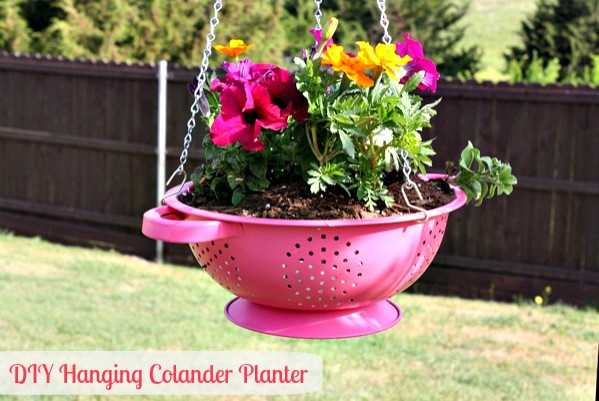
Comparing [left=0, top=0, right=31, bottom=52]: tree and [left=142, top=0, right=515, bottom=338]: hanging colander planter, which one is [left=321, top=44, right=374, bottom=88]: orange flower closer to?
[left=142, top=0, right=515, bottom=338]: hanging colander planter

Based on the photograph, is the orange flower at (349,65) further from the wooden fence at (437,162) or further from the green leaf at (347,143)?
the wooden fence at (437,162)

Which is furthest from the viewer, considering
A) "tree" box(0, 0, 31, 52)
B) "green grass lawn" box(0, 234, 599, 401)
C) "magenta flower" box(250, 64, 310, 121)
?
"tree" box(0, 0, 31, 52)

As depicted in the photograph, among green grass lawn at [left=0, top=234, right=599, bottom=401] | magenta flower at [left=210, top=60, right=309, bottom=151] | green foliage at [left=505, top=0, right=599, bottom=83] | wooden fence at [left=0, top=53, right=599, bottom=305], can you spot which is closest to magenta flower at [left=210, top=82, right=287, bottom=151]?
magenta flower at [left=210, top=60, right=309, bottom=151]

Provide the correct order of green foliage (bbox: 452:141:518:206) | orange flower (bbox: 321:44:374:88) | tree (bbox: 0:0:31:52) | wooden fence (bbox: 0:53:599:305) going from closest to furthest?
1. orange flower (bbox: 321:44:374:88)
2. green foliage (bbox: 452:141:518:206)
3. wooden fence (bbox: 0:53:599:305)
4. tree (bbox: 0:0:31:52)

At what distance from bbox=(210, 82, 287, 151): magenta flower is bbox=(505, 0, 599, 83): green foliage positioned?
1101 cm

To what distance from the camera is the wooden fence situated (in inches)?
224

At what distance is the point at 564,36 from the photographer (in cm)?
1258

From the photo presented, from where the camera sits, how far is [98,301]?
5461 millimetres

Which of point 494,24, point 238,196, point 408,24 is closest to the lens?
point 238,196

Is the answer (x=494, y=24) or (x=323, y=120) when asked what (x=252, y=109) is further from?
(x=494, y=24)

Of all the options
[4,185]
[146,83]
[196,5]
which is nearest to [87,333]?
[146,83]

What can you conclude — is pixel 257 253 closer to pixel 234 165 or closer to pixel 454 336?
pixel 234 165

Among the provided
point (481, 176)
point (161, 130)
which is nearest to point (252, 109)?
point (481, 176)

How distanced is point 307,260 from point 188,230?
0.25 m
